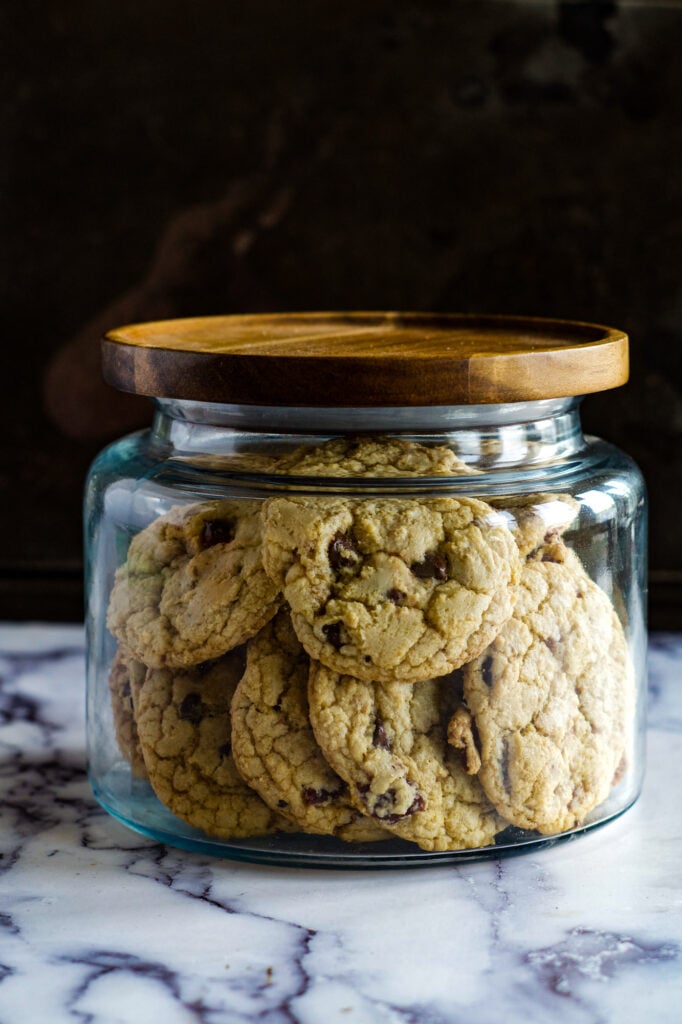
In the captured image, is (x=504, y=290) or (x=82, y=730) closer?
(x=82, y=730)

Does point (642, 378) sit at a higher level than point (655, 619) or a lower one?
higher

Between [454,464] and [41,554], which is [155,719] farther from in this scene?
[41,554]

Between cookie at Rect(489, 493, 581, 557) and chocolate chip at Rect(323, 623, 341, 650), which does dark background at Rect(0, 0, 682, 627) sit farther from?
chocolate chip at Rect(323, 623, 341, 650)

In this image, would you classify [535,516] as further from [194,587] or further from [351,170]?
[351,170]

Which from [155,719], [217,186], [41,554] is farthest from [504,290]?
[155,719]

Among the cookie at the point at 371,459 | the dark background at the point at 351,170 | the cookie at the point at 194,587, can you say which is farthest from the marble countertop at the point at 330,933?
the dark background at the point at 351,170

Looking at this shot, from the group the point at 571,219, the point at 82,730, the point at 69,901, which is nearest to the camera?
the point at 69,901
